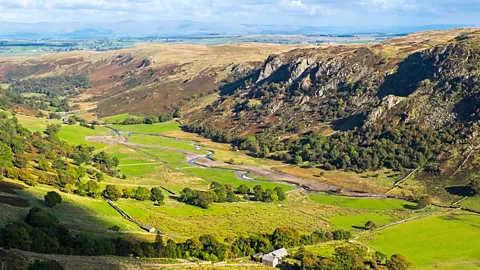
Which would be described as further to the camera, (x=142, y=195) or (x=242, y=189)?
(x=242, y=189)

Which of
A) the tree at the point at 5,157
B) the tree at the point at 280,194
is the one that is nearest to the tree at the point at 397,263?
the tree at the point at 280,194

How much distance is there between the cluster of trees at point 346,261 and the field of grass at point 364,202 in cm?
3722

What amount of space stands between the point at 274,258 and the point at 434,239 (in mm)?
35398

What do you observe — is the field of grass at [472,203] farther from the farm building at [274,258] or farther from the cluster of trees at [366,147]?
the farm building at [274,258]

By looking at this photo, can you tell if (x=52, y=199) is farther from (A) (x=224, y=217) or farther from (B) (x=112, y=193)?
(A) (x=224, y=217)

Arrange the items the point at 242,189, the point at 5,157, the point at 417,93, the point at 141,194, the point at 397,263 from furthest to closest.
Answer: the point at 417,93
the point at 242,189
the point at 141,194
the point at 5,157
the point at 397,263

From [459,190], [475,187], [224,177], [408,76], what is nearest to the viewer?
[475,187]

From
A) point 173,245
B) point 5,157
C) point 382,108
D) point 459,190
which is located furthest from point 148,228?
point 382,108

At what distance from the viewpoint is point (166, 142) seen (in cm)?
18875

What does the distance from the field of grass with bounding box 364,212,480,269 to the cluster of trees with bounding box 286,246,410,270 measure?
640 cm

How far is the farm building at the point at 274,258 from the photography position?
70625 mm

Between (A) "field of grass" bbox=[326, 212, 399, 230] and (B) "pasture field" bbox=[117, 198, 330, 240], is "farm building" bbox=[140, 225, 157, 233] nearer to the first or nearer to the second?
(B) "pasture field" bbox=[117, 198, 330, 240]

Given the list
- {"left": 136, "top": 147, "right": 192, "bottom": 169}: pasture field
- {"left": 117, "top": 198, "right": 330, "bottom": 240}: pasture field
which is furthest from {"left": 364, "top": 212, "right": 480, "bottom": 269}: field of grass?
{"left": 136, "top": 147, "right": 192, "bottom": 169}: pasture field

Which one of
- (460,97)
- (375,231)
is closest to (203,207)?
(375,231)
